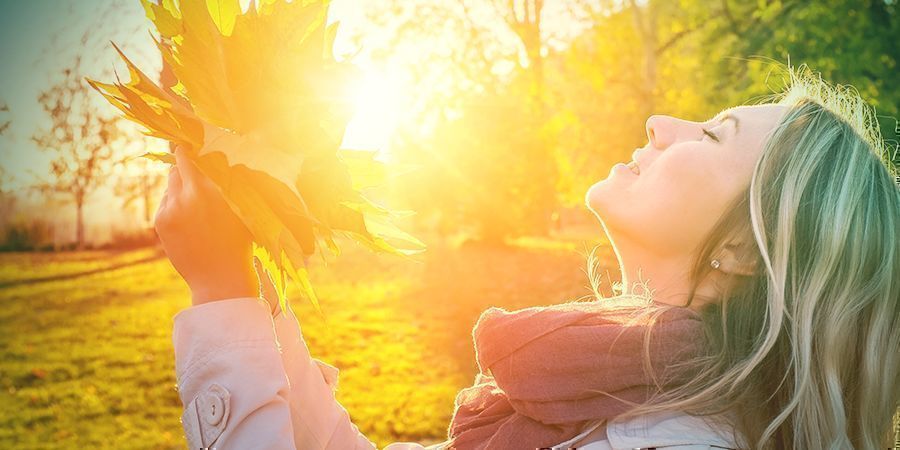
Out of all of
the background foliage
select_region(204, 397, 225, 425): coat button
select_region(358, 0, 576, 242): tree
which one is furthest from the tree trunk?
select_region(358, 0, 576, 242): tree

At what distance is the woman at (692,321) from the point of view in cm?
150

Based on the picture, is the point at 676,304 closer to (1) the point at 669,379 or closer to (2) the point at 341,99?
(1) the point at 669,379

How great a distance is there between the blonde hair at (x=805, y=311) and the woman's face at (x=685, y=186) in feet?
0.14

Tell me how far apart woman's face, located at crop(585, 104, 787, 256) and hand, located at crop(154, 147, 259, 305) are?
975 mm

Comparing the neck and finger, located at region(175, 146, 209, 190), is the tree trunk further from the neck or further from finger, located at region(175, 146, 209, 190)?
the neck

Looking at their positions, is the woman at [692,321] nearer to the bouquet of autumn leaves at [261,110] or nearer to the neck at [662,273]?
the neck at [662,273]

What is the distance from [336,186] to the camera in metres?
1.33

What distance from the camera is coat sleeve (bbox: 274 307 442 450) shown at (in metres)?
1.71

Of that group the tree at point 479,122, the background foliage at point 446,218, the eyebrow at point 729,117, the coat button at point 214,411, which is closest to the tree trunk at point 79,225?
the background foliage at point 446,218

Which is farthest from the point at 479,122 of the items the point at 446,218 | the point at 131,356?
the point at 131,356

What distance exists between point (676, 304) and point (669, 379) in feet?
0.90

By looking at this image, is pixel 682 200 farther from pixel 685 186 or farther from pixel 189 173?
pixel 189 173

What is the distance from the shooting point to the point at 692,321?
169 centimetres

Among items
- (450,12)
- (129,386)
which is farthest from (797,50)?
(129,386)
